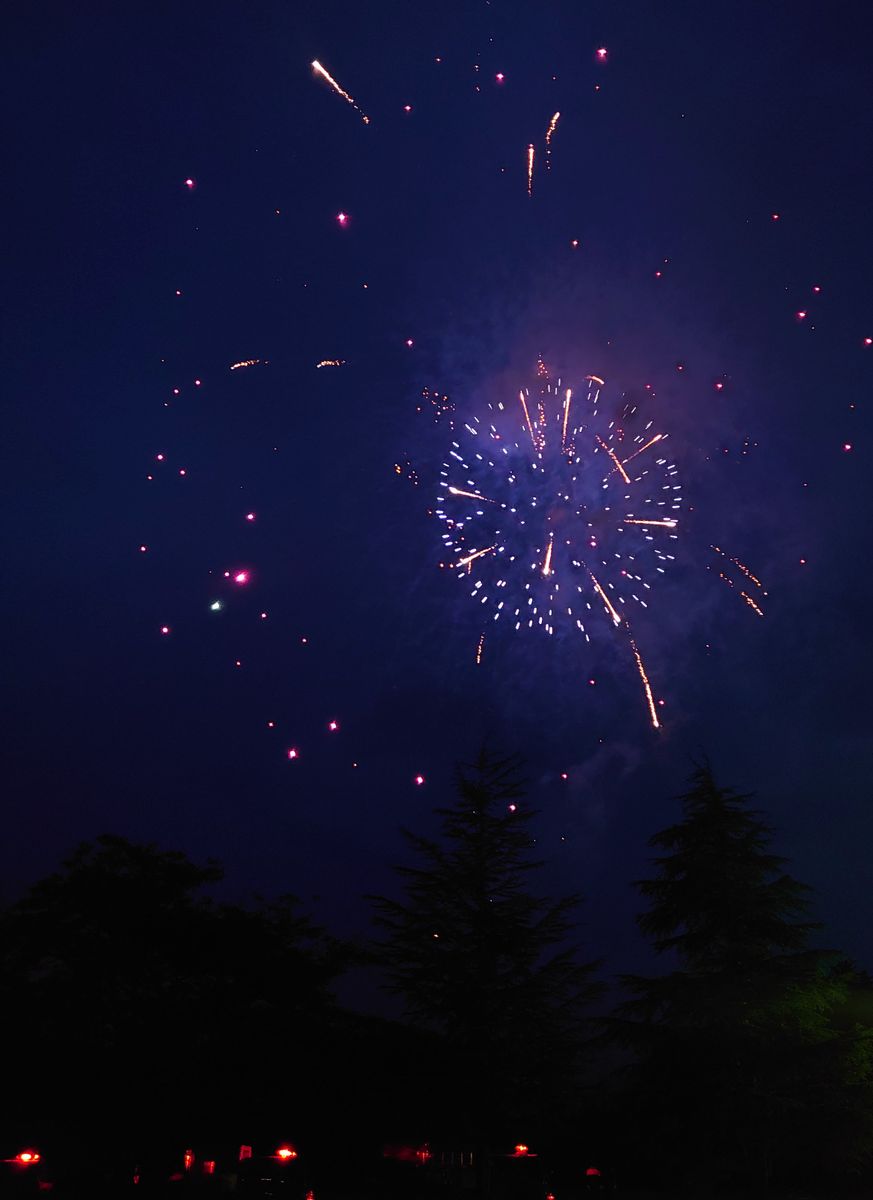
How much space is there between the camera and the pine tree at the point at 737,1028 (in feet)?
54.5

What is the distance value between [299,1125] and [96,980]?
217 inches

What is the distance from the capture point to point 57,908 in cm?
2142

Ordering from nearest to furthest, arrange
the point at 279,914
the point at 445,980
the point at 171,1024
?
the point at 171,1024
the point at 445,980
the point at 279,914

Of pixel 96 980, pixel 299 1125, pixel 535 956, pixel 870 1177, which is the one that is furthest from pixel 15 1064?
pixel 870 1177

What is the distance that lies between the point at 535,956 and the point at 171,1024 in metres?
8.50

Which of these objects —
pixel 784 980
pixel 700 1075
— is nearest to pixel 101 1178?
pixel 700 1075

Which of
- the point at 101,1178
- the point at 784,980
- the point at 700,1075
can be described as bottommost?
the point at 101,1178

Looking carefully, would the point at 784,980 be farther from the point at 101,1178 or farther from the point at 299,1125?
the point at 101,1178

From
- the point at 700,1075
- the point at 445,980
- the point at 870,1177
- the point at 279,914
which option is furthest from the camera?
the point at 279,914

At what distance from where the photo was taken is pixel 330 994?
23016mm

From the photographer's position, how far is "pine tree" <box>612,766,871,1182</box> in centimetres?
1662

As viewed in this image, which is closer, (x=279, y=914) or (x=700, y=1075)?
(x=700, y=1075)

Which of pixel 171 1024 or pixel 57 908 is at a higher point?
pixel 57 908

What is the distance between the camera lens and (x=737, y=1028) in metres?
17.0
